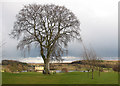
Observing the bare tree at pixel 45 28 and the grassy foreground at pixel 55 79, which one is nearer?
the grassy foreground at pixel 55 79

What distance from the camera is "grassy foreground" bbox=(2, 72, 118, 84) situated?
10250 millimetres

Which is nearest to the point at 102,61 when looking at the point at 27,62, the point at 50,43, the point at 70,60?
the point at 70,60

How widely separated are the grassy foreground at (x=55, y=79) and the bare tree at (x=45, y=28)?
4.46 ft

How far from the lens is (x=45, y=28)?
498 inches

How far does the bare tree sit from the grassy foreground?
136cm

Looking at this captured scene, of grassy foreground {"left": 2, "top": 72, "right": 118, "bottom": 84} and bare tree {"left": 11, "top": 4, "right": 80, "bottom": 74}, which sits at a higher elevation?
bare tree {"left": 11, "top": 4, "right": 80, "bottom": 74}

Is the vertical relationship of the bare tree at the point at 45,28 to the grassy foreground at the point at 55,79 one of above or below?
above

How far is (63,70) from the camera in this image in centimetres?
1233

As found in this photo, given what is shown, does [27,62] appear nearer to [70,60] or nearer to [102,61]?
[70,60]

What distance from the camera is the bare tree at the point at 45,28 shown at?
1242 centimetres

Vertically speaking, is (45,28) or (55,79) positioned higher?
(45,28)

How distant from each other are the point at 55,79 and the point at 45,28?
4.06 metres

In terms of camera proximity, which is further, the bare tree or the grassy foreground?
the bare tree

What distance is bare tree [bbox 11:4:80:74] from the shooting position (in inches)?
489
